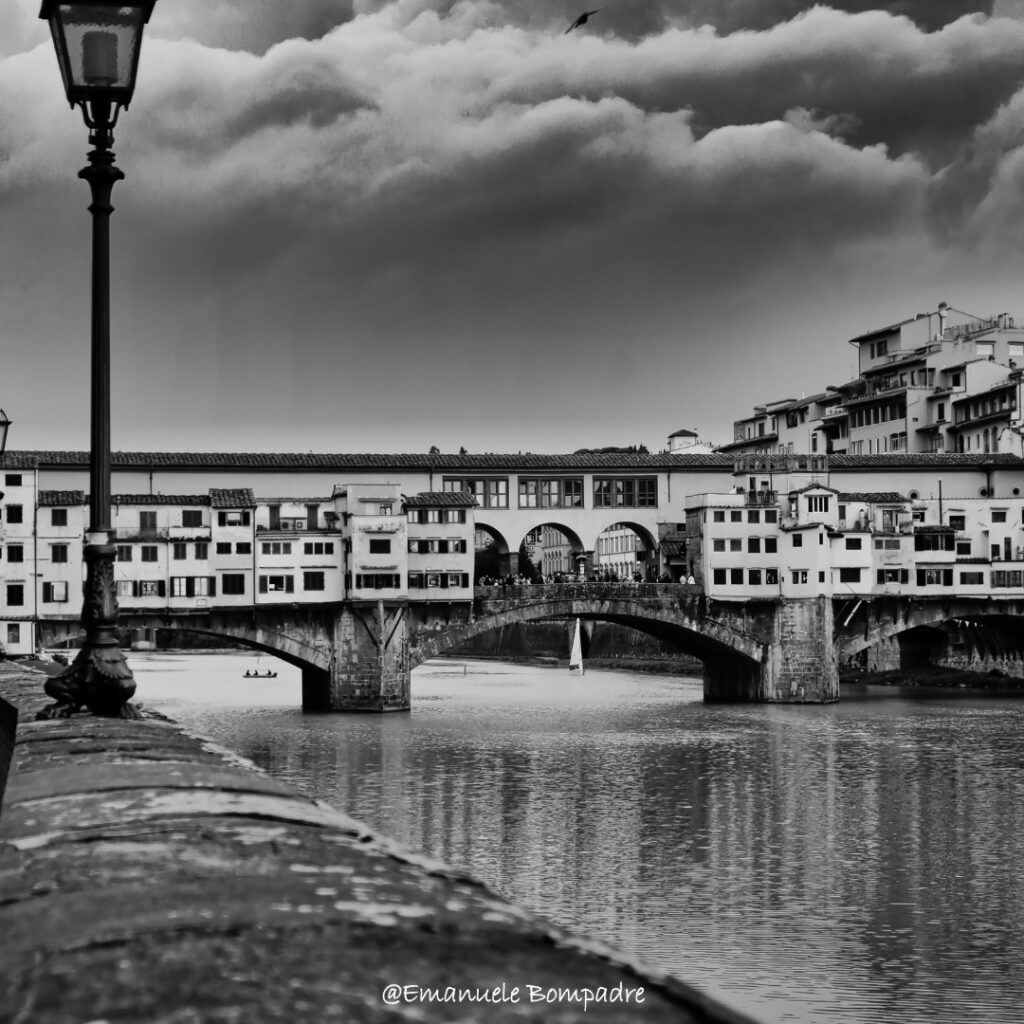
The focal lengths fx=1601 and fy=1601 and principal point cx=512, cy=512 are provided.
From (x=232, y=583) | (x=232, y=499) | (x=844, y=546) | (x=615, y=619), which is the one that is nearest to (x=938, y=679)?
(x=844, y=546)

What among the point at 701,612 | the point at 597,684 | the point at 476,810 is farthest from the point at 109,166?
the point at 597,684

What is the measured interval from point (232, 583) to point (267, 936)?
50.6 m

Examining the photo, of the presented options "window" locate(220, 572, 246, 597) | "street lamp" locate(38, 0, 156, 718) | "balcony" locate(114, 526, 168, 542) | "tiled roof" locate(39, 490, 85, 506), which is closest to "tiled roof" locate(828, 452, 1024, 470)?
"window" locate(220, 572, 246, 597)

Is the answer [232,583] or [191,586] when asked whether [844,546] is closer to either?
[232,583]

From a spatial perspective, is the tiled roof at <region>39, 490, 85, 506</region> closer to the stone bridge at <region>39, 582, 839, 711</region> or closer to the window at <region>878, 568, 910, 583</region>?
the stone bridge at <region>39, 582, 839, 711</region>

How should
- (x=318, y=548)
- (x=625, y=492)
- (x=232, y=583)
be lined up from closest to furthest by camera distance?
(x=232, y=583), (x=318, y=548), (x=625, y=492)

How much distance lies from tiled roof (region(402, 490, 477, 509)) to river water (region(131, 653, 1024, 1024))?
6816 mm

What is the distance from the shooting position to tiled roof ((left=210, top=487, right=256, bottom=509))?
52.8 m

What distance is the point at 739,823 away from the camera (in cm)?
2705

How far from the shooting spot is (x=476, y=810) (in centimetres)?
2828

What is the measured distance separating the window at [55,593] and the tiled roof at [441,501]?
1147 cm

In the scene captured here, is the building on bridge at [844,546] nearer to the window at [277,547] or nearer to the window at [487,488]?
the window at [487,488]

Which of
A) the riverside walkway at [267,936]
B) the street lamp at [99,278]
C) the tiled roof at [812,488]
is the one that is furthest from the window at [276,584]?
the riverside walkway at [267,936]

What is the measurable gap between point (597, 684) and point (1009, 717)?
74.4 ft
